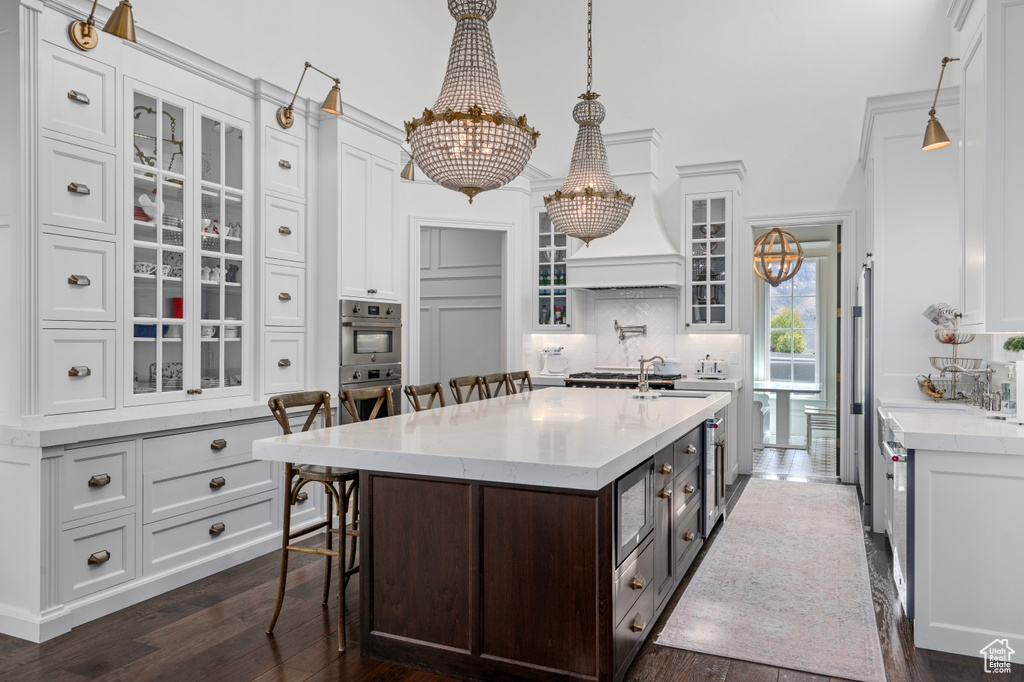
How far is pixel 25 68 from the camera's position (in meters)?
2.95

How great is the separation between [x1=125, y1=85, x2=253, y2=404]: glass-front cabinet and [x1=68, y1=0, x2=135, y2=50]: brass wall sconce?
315 millimetres

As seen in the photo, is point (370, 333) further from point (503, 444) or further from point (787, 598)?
point (787, 598)

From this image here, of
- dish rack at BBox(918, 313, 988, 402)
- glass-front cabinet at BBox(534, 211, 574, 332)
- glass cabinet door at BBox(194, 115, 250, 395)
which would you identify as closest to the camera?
glass cabinet door at BBox(194, 115, 250, 395)

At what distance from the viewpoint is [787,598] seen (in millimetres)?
3330

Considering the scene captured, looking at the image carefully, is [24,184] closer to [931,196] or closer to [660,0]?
[931,196]

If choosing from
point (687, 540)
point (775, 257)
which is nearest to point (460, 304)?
point (775, 257)

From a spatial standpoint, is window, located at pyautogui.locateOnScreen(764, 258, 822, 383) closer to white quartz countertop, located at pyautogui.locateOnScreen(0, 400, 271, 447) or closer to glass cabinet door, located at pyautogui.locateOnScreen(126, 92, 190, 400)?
white quartz countertop, located at pyautogui.locateOnScreen(0, 400, 271, 447)

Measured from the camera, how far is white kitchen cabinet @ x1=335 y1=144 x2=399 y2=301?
4750 mm

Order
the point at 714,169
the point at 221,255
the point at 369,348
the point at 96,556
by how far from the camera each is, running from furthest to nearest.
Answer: the point at 714,169, the point at 369,348, the point at 221,255, the point at 96,556

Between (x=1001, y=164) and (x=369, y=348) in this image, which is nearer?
(x=1001, y=164)

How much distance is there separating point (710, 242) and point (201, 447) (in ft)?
15.2

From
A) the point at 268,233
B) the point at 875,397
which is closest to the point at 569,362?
the point at 875,397

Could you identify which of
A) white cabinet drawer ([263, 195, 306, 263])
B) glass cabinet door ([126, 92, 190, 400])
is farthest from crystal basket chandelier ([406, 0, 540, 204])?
white cabinet drawer ([263, 195, 306, 263])

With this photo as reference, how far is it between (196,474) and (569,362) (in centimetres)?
422
